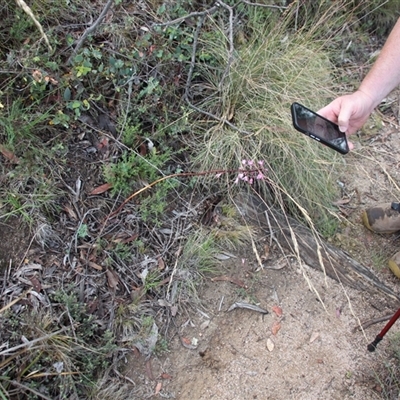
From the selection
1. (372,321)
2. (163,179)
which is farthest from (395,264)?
(163,179)

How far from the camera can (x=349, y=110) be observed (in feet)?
7.00

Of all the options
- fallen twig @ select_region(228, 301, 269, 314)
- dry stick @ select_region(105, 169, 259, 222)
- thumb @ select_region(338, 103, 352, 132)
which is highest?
thumb @ select_region(338, 103, 352, 132)

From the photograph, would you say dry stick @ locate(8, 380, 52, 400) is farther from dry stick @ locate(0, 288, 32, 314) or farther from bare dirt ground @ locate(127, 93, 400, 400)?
bare dirt ground @ locate(127, 93, 400, 400)

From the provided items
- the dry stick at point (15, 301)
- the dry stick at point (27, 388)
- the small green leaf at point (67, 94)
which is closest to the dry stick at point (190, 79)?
the small green leaf at point (67, 94)

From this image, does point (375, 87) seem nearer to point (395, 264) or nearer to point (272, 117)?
point (272, 117)

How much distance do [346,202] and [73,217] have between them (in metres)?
1.84

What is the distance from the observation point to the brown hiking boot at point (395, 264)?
2816 millimetres

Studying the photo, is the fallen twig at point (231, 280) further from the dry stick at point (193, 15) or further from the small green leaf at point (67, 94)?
the dry stick at point (193, 15)

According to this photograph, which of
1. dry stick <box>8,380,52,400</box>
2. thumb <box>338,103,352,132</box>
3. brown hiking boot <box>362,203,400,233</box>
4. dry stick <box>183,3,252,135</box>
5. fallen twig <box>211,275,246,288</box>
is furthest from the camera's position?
brown hiking boot <box>362,203,400,233</box>

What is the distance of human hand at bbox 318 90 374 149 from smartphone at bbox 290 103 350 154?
0.04m

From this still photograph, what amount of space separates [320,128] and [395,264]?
1141 millimetres

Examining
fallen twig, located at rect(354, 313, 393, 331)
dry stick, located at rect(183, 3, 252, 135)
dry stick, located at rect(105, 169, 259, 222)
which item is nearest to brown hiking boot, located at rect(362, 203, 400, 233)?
fallen twig, located at rect(354, 313, 393, 331)

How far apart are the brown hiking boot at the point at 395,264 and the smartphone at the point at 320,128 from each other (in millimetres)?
989

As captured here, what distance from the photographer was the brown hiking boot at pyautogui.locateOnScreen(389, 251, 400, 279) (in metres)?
2.82
